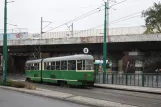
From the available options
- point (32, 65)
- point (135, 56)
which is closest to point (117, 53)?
point (135, 56)

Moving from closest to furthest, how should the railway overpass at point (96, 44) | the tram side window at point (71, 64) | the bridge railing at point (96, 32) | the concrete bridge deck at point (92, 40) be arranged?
the tram side window at point (71, 64) → the concrete bridge deck at point (92, 40) → the railway overpass at point (96, 44) → the bridge railing at point (96, 32)

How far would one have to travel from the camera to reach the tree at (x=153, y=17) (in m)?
56.4

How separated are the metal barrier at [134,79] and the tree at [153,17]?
23966 mm

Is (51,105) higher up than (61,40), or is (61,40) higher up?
(61,40)

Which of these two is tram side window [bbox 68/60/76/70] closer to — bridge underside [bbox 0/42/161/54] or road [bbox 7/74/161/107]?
road [bbox 7/74/161/107]

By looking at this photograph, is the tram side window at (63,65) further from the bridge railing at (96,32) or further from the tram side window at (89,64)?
the bridge railing at (96,32)

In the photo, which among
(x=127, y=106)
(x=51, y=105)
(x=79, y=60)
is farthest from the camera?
(x=79, y=60)

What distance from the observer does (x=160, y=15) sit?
5600 centimetres

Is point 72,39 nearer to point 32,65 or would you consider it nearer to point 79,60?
point 32,65

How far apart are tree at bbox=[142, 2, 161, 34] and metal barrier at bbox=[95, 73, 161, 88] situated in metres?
24.0

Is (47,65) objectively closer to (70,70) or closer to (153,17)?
(70,70)

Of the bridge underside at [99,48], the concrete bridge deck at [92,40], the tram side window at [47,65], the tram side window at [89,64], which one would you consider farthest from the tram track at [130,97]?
the bridge underside at [99,48]

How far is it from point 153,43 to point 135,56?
14.9 feet

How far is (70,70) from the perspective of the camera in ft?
97.3
